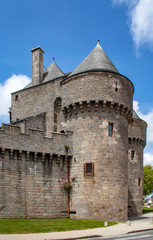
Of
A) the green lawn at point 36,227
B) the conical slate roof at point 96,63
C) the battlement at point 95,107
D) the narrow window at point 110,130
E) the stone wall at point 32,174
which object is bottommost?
the green lawn at point 36,227

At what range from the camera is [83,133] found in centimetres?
2498

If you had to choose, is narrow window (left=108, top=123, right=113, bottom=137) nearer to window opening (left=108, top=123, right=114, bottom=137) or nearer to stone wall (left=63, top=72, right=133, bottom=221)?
window opening (left=108, top=123, right=114, bottom=137)

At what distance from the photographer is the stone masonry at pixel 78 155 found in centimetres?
2247

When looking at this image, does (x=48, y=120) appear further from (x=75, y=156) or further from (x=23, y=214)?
(x=23, y=214)

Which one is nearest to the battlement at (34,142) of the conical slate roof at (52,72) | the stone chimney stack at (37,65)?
the conical slate roof at (52,72)

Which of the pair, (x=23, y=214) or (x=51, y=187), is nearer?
(x=23, y=214)

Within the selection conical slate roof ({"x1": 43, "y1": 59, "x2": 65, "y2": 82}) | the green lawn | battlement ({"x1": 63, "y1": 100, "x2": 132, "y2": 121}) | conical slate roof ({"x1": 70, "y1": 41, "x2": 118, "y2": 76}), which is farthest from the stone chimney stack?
the green lawn

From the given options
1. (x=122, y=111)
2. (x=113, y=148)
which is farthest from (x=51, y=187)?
(x=122, y=111)

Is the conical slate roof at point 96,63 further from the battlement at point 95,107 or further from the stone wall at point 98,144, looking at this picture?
the battlement at point 95,107

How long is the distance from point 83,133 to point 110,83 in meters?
4.46

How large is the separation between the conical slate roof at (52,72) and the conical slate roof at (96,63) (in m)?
5.07

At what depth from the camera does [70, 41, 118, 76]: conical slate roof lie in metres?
26.0

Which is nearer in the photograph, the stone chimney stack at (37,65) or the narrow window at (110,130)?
the narrow window at (110,130)

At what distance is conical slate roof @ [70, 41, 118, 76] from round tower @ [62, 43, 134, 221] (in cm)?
8
